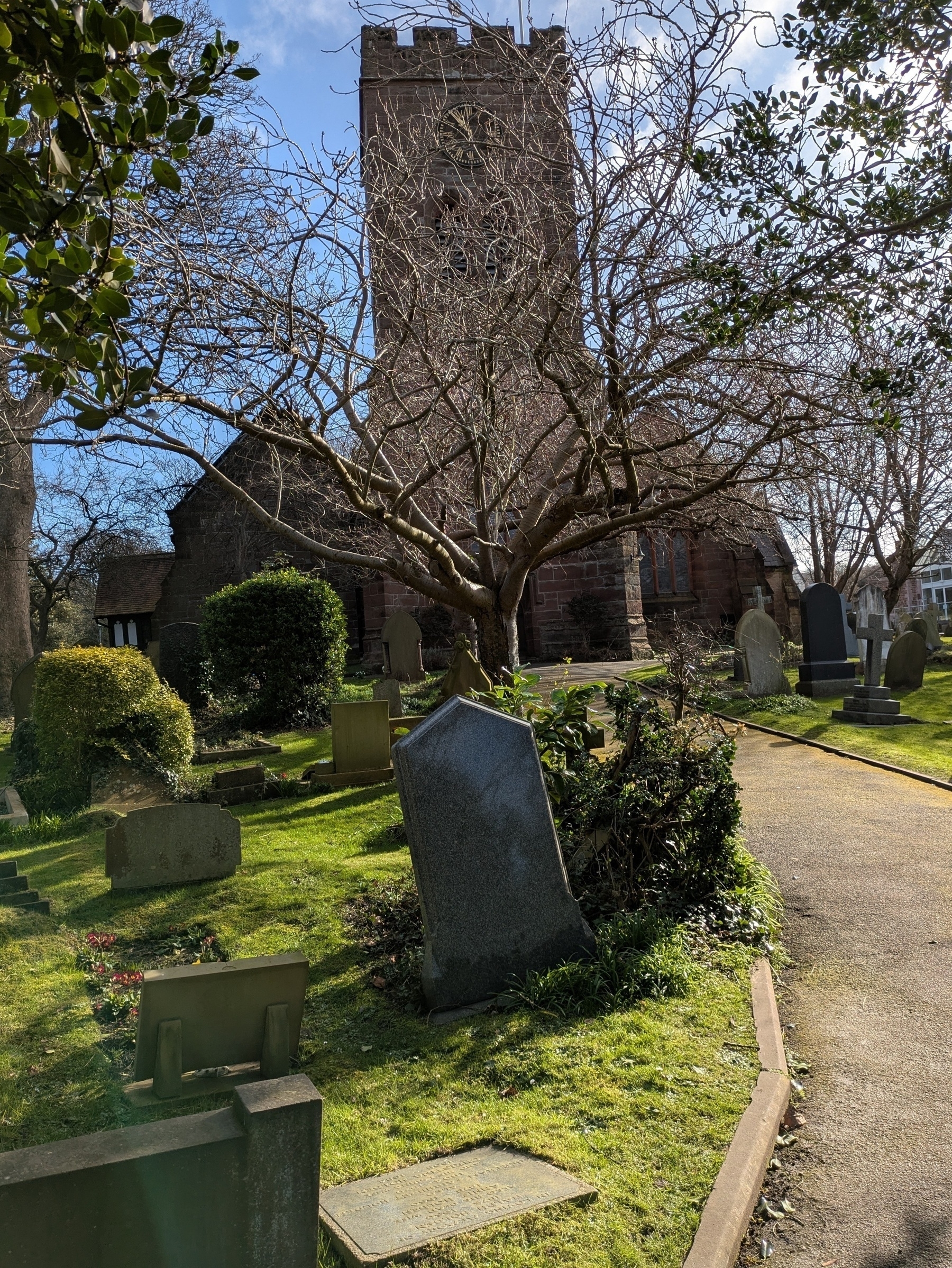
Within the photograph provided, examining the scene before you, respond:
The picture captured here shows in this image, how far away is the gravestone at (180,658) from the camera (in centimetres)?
1755

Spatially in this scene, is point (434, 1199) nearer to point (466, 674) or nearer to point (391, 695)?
point (466, 674)

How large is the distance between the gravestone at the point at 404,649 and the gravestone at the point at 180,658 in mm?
5242

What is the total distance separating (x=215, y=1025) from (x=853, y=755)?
1032 centimetres

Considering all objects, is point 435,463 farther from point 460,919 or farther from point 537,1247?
point 537,1247

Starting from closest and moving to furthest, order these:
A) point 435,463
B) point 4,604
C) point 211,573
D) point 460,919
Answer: point 460,919 → point 435,463 → point 4,604 → point 211,573

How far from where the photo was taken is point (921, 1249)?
3432 millimetres

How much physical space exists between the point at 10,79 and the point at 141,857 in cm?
609

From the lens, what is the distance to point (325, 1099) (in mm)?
4441

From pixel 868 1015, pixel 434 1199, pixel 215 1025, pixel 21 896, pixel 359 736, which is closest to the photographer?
pixel 434 1199

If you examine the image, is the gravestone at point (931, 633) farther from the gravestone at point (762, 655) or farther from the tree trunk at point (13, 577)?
the tree trunk at point (13, 577)

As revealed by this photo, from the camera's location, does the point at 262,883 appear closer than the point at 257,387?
Yes

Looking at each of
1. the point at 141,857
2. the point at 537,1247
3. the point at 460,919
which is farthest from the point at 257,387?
the point at 537,1247

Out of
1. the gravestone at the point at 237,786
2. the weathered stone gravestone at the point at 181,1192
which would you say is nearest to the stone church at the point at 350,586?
the gravestone at the point at 237,786

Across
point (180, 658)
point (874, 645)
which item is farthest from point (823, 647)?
point (180, 658)
